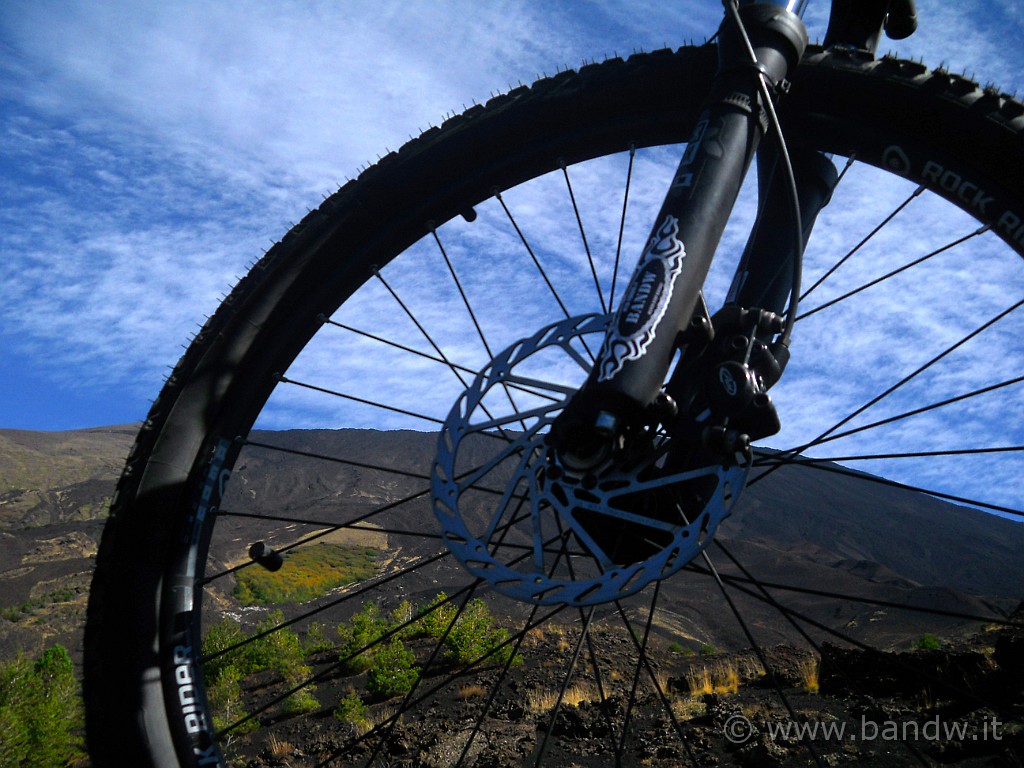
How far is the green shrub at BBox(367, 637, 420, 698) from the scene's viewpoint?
10008 mm

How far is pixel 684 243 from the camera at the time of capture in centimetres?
244

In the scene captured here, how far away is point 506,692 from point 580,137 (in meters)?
6.90

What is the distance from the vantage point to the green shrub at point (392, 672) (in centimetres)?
1001

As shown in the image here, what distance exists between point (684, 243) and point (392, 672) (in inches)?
362

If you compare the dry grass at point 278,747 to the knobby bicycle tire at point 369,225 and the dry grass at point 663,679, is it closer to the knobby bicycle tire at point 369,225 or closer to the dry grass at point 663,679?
the dry grass at point 663,679

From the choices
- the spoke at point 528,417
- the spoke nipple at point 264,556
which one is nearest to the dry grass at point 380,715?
the spoke nipple at point 264,556

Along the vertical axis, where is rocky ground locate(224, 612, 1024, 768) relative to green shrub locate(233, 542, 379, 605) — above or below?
below

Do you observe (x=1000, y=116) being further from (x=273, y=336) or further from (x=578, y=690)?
(x=578, y=690)

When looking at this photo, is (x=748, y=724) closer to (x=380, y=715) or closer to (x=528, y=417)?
(x=528, y=417)

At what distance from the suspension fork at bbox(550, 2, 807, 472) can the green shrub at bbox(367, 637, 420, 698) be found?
811 centimetres

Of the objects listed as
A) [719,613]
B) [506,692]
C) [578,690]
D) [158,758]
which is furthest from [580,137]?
[719,613]

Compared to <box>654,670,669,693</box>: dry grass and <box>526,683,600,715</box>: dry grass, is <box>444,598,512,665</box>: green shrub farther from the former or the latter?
<box>654,670,669,693</box>: dry grass

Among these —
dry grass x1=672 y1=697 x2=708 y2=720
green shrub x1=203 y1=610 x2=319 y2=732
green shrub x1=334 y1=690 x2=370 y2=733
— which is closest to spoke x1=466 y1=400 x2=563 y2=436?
dry grass x1=672 y1=697 x2=708 y2=720

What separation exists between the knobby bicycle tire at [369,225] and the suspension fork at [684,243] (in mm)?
192
